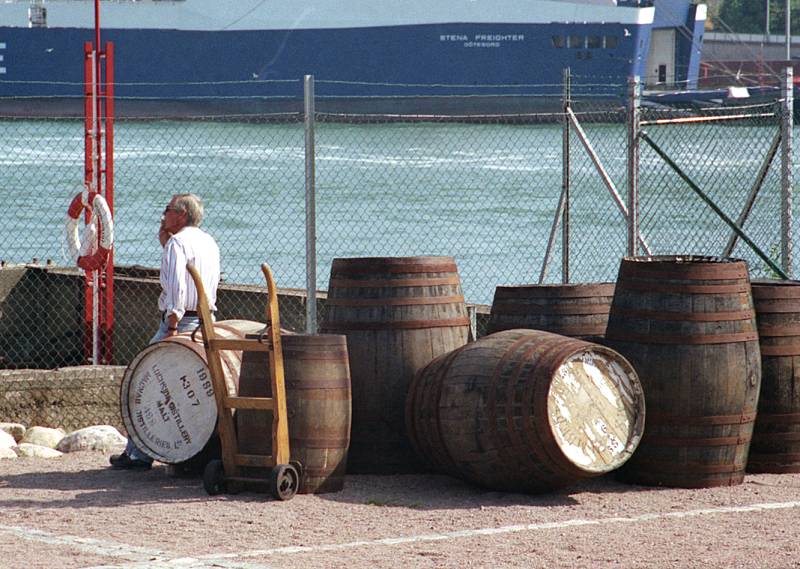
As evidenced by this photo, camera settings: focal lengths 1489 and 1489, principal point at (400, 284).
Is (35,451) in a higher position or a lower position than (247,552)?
higher

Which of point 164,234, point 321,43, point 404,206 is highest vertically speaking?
point 321,43

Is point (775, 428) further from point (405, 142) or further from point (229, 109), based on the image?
point (229, 109)

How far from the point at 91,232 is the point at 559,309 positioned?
4464 mm

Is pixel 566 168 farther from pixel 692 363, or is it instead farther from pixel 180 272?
pixel 180 272

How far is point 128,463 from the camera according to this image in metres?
7.91

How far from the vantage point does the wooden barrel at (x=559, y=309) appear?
7.94 meters

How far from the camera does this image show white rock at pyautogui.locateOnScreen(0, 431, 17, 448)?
341 inches

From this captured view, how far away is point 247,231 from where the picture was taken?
30.5 meters

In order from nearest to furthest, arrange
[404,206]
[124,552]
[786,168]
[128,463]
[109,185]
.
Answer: [124,552]
[128,463]
[786,168]
[109,185]
[404,206]

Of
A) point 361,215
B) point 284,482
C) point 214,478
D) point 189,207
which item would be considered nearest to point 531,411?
point 284,482

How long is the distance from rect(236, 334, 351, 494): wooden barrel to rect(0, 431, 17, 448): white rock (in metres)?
2.03

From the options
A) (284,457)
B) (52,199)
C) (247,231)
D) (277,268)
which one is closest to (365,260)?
(284,457)

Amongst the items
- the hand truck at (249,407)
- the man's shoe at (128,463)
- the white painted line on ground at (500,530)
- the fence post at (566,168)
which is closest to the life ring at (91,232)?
the man's shoe at (128,463)

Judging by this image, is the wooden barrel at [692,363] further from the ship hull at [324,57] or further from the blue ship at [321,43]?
the ship hull at [324,57]
